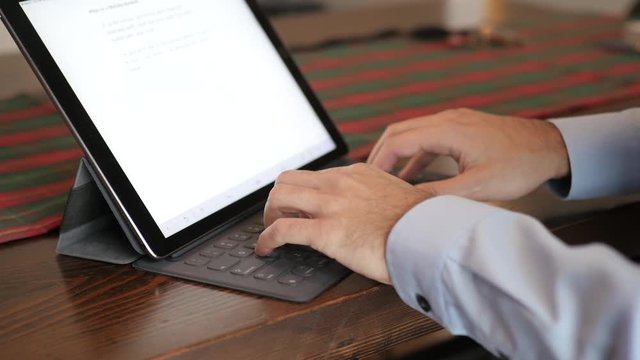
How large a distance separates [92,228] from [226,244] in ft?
0.46

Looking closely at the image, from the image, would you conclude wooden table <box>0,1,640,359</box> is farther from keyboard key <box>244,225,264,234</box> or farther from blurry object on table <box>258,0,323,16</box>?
blurry object on table <box>258,0,323,16</box>

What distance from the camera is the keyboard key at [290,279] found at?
0.64 metres

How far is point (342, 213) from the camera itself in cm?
68

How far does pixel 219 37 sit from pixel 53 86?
0.79 feet

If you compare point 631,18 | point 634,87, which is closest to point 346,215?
point 634,87

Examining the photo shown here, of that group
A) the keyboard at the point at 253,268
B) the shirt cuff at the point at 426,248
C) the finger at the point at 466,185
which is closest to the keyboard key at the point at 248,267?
the keyboard at the point at 253,268

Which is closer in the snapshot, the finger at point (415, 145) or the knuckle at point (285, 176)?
the knuckle at point (285, 176)

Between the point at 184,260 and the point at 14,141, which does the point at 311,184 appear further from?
the point at 14,141

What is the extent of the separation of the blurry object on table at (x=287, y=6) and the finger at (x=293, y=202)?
259 cm

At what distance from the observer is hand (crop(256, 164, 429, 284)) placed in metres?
0.66

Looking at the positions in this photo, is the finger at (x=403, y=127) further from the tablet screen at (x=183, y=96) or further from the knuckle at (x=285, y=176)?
the knuckle at (x=285, y=176)

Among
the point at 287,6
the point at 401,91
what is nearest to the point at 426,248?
the point at 401,91

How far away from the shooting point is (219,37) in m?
0.85

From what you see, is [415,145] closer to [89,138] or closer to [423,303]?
[423,303]
